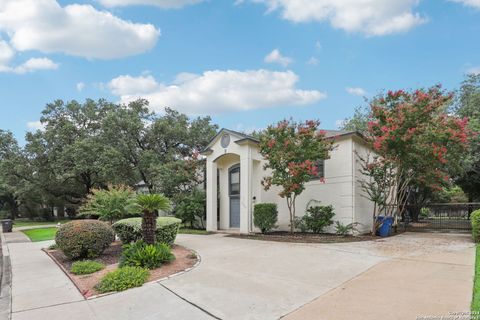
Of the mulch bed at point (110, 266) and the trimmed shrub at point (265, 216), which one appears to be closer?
the mulch bed at point (110, 266)

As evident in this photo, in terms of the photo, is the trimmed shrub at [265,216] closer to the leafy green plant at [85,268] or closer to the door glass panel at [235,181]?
the door glass panel at [235,181]

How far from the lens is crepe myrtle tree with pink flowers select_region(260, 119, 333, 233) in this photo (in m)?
11.9

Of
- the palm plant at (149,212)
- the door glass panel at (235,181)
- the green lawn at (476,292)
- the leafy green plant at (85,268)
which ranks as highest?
the door glass panel at (235,181)

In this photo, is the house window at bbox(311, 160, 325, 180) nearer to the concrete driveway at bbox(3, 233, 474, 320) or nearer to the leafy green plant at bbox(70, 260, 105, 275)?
the concrete driveway at bbox(3, 233, 474, 320)

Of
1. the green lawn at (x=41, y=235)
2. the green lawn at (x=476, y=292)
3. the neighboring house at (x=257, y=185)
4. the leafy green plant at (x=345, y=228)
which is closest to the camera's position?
the green lawn at (x=476, y=292)

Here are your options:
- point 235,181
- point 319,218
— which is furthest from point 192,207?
point 319,218

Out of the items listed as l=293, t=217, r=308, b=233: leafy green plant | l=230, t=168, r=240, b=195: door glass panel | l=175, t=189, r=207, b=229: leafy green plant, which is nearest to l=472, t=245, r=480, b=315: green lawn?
l=293, t=217, r=308, b=233: leafy green plant

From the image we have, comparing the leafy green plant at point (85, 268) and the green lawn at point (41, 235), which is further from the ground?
the leafy green plant at point (85, 268)

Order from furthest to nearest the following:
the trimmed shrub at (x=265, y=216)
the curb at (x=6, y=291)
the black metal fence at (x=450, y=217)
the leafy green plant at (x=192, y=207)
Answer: the leafy green plant at (x=192, y=207) < the black metal fence at (x=450, y=217) < the trimmed shrub at (x=265, y=216) < the curb at (x=6, y=291)

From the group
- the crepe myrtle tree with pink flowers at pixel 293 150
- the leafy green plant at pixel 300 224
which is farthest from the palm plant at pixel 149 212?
the leafy green plant at pixel 300 224

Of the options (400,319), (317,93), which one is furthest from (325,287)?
(317,93)

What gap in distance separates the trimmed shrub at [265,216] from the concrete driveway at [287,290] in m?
5.18

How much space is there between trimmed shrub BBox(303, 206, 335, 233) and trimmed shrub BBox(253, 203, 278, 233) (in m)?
1.41

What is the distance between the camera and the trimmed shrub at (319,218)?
42.9ft
